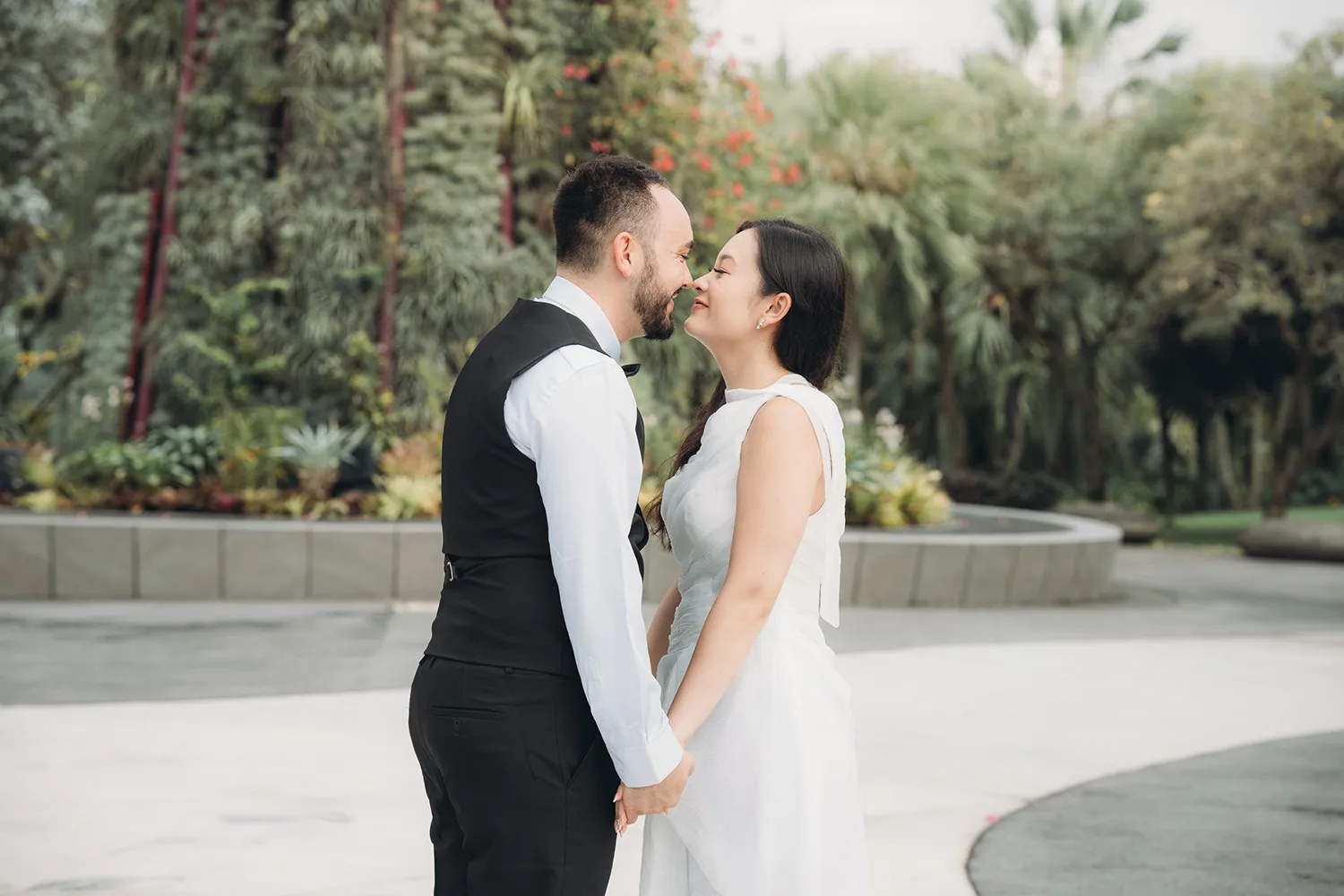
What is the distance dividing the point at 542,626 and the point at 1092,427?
2668 centimetres

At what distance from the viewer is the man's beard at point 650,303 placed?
2557 millimetres

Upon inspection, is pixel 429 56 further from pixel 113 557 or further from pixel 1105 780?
pixel 1105 780

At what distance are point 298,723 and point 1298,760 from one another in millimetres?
4303

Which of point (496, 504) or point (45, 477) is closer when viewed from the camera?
point (496, 504)

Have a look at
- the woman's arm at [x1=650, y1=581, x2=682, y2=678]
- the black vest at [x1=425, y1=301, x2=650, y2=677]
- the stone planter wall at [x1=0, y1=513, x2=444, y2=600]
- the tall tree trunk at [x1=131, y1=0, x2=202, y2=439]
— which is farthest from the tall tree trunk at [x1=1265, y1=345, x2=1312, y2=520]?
the black vest at [x1=425, y1=301, x2=650, y2=677]

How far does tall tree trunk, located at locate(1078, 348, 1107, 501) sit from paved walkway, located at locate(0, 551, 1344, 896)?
15467 millimetres

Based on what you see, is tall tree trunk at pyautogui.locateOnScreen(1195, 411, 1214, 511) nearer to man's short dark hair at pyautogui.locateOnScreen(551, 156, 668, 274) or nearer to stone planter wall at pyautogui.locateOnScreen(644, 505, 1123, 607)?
stone planter wall at pyautogui.locateOnScreen(644, 505, 1123, 607)

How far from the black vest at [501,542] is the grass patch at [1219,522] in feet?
70.4

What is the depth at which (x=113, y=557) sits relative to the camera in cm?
1050

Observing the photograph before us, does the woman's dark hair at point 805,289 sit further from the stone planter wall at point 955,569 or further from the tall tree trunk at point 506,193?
the tall tree trunk at point 506,193

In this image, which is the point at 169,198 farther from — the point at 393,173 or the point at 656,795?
the point at 656,795

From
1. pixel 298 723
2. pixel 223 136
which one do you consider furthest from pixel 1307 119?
pixel 298 723

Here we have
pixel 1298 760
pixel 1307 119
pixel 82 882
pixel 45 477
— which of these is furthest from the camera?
pixel 1307 119

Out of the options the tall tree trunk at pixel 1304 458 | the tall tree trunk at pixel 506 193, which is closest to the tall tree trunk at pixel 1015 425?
the tall tree trunk at pixel 1304 458
